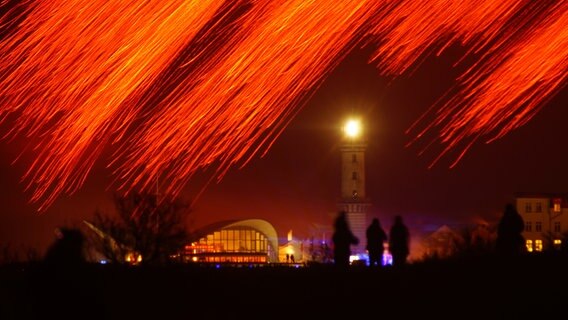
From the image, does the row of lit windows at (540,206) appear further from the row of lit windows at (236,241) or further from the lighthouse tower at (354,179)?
the lighthouse tower at (354,179)

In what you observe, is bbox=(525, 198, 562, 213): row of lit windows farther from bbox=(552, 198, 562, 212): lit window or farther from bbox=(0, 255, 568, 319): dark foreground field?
bbox=(0, 255, 568, 319): dark foreground field

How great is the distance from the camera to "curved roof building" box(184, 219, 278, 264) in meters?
70.8

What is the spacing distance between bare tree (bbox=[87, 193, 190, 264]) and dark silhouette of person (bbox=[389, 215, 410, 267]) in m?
14.9

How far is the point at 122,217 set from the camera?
39.8m

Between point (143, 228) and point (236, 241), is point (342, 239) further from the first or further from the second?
point (236, 241)

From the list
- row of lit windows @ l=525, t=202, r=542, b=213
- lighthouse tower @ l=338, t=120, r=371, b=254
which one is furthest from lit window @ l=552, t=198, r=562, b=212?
lighthouse tower @ l=338, t=120, r=371, b=254

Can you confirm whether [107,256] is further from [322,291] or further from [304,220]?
[304,220]

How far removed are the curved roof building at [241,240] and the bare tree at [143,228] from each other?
27.3 metres

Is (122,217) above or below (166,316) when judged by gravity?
above

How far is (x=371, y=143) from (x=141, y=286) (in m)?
71.4

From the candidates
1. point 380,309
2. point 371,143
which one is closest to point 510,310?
point 380,309

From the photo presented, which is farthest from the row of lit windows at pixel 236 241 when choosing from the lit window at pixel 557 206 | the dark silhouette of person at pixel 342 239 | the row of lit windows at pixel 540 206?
the dark silhouette of person at pixel 342 239

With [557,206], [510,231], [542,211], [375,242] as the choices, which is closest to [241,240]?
[542,211]

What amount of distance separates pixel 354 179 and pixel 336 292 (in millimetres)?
73430
